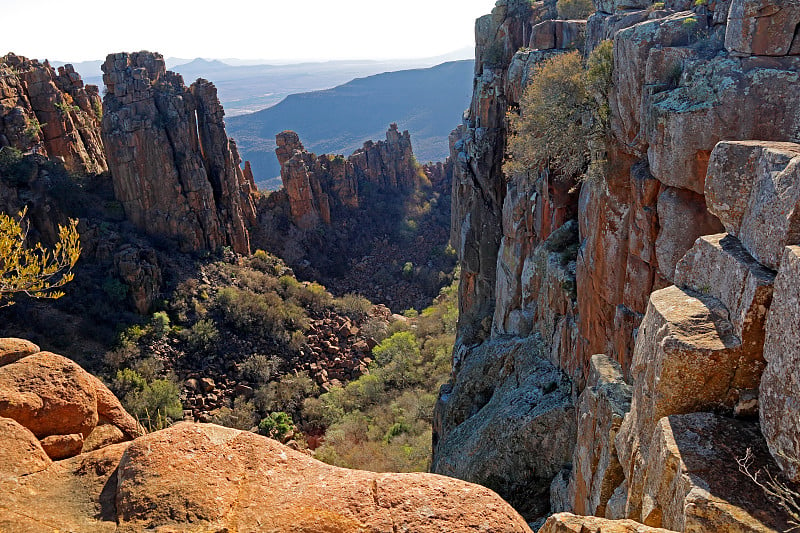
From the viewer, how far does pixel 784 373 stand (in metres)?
4.32

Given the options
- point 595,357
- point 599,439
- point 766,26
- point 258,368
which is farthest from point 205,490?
point 258,368

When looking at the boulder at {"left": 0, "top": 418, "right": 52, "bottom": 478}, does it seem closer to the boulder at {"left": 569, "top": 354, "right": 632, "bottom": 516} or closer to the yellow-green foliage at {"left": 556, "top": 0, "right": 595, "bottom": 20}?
the boulder at {"left": 569, "top": 354, "right": 632, "bottom": 516}

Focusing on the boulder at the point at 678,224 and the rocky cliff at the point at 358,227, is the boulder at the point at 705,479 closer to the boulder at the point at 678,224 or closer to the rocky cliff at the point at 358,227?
the boulder at the point at 678,224

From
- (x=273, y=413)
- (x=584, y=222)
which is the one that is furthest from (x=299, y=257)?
(x=584, y=222)

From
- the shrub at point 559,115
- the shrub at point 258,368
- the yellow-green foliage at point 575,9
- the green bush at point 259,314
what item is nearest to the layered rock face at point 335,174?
the green bush at point 259,314

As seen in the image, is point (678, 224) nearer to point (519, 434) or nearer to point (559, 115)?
point (519, 434)

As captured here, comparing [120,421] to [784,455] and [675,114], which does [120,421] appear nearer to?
[784,455]

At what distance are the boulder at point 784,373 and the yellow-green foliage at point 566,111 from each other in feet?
27.1

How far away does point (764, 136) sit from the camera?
7578 mm

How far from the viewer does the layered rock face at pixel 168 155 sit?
3603 centimetres

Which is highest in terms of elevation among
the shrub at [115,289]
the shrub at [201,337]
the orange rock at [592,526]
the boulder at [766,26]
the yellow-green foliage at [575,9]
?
the yellow-green foliage at [575,9]

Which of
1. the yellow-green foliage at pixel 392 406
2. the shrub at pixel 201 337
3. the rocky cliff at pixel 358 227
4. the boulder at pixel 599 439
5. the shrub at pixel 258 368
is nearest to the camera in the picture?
the boulder at pixel 599 439

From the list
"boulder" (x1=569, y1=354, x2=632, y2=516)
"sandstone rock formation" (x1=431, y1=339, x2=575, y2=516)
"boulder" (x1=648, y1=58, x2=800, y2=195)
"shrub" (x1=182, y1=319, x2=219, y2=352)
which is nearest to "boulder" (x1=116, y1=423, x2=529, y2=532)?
"boulder" (x1=569, y1=354, x2=632, y2=516)

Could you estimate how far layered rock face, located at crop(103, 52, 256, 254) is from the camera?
36031mm
